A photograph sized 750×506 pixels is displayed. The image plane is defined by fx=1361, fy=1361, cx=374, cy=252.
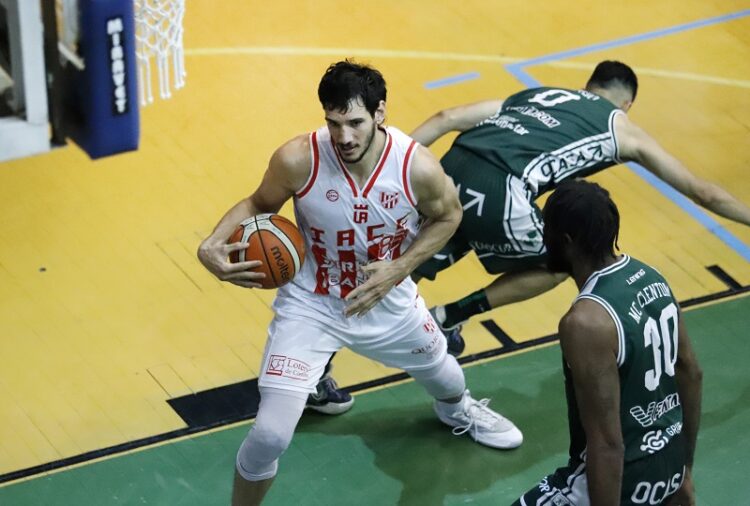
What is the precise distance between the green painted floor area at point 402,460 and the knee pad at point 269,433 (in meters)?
0.65

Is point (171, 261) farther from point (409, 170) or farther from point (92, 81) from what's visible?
point (92, 81)

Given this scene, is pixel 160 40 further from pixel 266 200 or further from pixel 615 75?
pixel 615 75

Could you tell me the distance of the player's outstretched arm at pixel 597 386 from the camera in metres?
4.39

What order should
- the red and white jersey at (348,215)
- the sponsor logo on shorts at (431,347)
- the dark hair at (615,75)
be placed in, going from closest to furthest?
the red and white jersey at (348,215), the sponsor logo on shorts at (431,347), the dark hair at (615,75)

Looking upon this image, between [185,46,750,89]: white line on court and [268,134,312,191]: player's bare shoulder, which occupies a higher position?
[268,134,312,191]: player's bare shoulder

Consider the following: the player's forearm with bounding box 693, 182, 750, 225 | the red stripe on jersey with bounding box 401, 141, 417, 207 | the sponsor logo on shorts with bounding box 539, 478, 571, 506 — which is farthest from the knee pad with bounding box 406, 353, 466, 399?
the player's forearm with bounding box 693, 182, 750, 225

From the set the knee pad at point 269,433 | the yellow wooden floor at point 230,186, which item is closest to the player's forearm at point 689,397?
the knee pad at point 269,433

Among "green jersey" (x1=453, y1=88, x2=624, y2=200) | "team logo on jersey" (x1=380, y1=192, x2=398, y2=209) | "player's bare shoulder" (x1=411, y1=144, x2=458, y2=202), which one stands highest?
"player's bare shoulder" (x1=411, y1=144, x2=458, y2=202)

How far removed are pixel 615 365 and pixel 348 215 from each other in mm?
1556

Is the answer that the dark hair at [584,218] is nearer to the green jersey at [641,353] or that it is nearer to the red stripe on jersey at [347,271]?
the green jersey at [641,353]

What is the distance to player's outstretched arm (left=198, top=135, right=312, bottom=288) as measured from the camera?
215 inches

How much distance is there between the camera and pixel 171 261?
7.89 m

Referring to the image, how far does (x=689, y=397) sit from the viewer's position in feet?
15.8

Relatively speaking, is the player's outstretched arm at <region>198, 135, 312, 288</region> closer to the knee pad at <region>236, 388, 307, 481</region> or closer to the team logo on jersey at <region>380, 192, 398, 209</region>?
the team logo on jersey at <region>380, 192, 398, 209</region>
